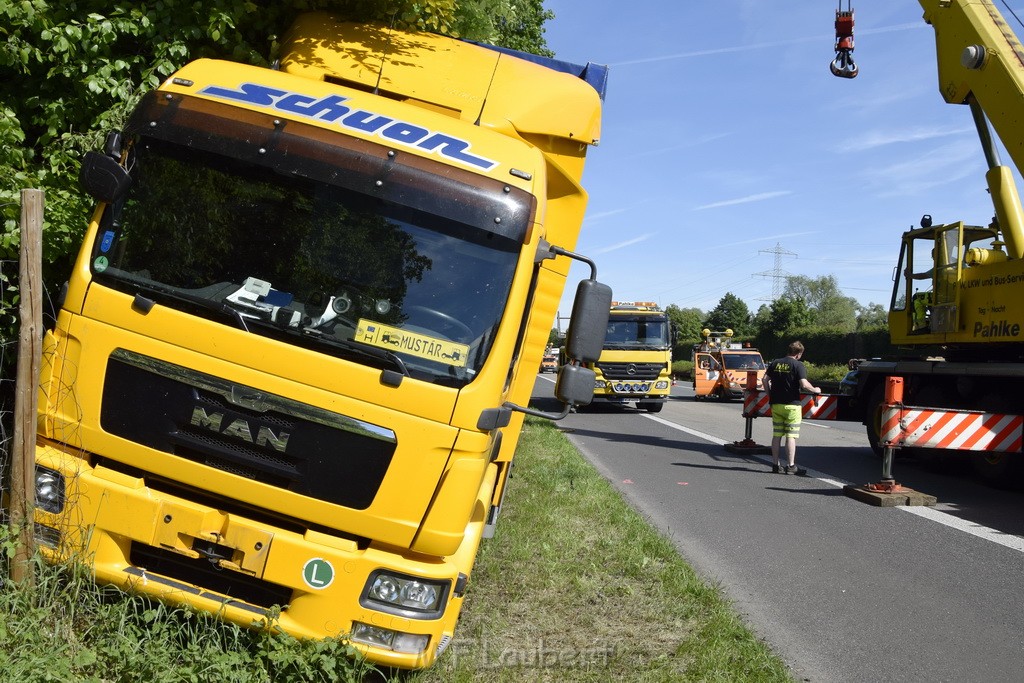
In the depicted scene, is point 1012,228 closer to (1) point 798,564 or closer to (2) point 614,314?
(1) point 798,564

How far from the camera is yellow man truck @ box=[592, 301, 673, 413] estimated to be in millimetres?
22359

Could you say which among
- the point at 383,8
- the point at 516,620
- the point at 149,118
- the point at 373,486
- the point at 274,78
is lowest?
the point at 516,620

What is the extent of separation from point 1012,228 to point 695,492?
4.63 metres

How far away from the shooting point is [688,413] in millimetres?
23891

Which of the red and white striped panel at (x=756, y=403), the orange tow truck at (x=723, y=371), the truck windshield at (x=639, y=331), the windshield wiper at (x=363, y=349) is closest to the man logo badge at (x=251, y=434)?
the windshield wiper at (x=363, y=349)

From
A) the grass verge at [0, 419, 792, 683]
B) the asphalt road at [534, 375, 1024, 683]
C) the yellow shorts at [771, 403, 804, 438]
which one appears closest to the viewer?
the grass verge at [0, 419, 792, 683]

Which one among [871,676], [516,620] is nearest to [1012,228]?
[871,676]

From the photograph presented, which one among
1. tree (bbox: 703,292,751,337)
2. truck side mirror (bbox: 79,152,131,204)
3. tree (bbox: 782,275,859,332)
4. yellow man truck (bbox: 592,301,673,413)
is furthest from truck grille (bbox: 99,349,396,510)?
tree (bbox: 782,275,859,332)

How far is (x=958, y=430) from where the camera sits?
33.7 ft

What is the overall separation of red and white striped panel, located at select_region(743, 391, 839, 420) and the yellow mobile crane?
0.72 m

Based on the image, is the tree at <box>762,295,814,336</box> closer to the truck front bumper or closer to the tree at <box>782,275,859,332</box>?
the tree at <box>782,275,859,332</box>

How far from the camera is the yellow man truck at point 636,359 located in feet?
73.4

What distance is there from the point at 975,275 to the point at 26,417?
10358mm

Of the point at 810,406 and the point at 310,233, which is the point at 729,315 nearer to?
the point at 810,406
